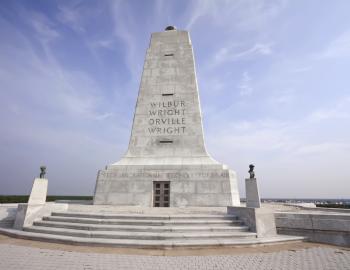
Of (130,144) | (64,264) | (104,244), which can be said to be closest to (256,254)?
(104,244)

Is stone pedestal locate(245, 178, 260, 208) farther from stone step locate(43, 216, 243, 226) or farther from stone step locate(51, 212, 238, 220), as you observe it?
stone step locate(43, 216, 243, 226)

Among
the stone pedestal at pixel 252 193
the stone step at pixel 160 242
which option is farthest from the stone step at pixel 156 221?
the stone pedestal at pixel 252 193

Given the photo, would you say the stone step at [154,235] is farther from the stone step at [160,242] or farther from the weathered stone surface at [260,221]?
the weathered stone surface at [260,221]

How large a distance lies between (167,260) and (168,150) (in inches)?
436

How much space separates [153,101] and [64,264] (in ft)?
45.7

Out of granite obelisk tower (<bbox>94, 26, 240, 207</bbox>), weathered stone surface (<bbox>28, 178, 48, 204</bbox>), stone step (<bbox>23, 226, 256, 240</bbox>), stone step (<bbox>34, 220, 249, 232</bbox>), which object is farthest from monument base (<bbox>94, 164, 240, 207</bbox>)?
stone step (<bbox>23, 226, 256, 240</bbox>)

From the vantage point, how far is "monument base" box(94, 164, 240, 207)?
14.3 meters

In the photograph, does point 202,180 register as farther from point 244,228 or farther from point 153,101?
point 153,101

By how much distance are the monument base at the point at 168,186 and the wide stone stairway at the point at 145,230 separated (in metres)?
4.36

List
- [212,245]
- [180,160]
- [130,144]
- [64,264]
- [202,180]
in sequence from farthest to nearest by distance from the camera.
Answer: [130,144] → [180,160] → [202,180] → [212,245] → [64,264]

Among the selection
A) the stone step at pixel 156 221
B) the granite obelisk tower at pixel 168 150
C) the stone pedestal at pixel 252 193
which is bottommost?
the stone step at pixel 156 221

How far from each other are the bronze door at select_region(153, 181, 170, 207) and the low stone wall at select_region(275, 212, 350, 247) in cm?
721

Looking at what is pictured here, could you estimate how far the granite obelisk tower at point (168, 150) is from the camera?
1462 cm

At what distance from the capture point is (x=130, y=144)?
17.5 meters
